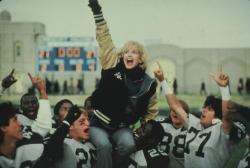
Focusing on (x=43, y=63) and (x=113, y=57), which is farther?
(x=43, y=63)

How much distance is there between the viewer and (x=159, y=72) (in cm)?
459

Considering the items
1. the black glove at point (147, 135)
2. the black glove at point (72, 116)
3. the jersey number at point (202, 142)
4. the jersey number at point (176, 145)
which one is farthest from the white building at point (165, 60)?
the black glove at point (72, 116)

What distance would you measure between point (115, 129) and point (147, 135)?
0.29 metres

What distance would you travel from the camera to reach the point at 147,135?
4.11m

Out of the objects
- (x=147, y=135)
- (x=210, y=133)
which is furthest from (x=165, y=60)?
(x=147, y=135)

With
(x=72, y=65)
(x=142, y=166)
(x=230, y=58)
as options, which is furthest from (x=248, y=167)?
(x=230, y=58)

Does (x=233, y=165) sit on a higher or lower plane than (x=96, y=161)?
lower

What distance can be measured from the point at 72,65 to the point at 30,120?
388 inches

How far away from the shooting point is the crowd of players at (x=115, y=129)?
12.5 ft

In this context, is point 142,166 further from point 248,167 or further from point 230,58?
point 230,58

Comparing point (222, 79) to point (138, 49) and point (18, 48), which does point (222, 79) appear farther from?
point (18, 48)

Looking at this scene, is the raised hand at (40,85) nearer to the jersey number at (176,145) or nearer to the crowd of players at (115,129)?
the crowd of players at (115,129)

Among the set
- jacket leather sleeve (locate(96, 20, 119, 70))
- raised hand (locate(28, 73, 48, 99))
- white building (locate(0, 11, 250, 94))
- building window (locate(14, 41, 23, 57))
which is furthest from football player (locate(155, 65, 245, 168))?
building window (locate(14, 41, 23, 57))

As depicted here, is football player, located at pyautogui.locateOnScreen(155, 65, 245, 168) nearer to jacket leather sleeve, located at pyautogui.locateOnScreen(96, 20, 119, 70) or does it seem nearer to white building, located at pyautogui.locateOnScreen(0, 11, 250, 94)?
jacket leather sleeve, located at pyautogui.locateOnScreen(96, 20, 119, 70)
